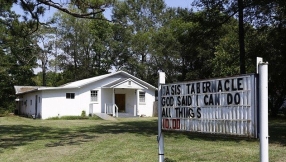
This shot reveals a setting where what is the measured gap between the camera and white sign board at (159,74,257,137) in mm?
5816

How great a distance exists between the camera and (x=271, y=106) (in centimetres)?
3494

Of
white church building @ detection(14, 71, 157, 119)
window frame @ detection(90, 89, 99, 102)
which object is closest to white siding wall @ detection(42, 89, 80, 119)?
white church building @ detection(14, 71, 157, 119)

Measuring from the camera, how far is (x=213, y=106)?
6.50 m

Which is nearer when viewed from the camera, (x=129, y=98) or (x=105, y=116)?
(x=105, y=116)

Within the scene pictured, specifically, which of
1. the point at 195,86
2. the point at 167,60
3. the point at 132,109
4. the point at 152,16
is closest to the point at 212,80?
the point at 195,86

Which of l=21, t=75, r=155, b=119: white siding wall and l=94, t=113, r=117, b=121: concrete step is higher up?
l=21, t=75, r=155, b=119: white siding wall

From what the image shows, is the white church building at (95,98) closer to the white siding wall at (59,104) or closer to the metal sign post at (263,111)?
the white siding wall at (59,104)

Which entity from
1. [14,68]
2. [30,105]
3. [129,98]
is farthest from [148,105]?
[14,68]

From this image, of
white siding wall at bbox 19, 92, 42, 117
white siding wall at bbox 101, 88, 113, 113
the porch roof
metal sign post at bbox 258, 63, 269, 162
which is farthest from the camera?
white siding wall at bbox 101, 88, 113, 113

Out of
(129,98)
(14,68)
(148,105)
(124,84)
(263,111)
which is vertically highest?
(14,68)

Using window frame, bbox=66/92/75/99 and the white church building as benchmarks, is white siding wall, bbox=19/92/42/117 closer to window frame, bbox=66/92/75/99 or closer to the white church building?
the white church building

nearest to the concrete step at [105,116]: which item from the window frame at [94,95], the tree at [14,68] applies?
the window frame at [94,95]

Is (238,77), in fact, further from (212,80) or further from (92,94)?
(92,94)

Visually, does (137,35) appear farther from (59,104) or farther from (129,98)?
(59,104)
